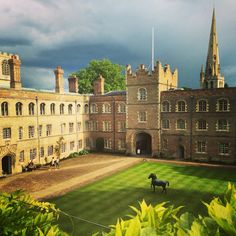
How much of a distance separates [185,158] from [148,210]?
35.4 m

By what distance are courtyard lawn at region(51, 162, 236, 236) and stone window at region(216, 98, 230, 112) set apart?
8.49 meters

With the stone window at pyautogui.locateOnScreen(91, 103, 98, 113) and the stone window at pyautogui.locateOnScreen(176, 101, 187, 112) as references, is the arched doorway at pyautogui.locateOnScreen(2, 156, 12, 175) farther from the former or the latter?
the stone window at pyautogui.locateOnScreen(176, 101, 187, 112)

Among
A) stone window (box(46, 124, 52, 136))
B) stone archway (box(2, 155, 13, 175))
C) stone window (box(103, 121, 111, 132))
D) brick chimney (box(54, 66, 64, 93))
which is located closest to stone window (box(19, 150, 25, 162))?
stone archway (box(2, 155, 13, 175))

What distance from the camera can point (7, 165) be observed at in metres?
30.8

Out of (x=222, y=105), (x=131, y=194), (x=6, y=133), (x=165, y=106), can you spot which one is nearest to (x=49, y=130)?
(x=6, y=133)

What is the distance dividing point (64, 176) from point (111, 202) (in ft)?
35.3

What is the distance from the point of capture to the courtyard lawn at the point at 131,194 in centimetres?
1680

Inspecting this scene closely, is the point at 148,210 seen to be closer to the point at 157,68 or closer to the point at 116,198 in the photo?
the point at 116,198

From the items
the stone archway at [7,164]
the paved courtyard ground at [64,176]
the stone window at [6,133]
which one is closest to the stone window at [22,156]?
the stone archway at [7,164]

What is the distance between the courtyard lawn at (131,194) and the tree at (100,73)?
3604 centimetres

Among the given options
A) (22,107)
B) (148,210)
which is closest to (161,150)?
(22,107)

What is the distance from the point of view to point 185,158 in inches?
1428

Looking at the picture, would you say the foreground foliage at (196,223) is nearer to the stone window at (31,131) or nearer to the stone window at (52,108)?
the stone window at (31,131)

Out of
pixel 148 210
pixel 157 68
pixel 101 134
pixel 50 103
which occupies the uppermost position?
pixel 157 68
